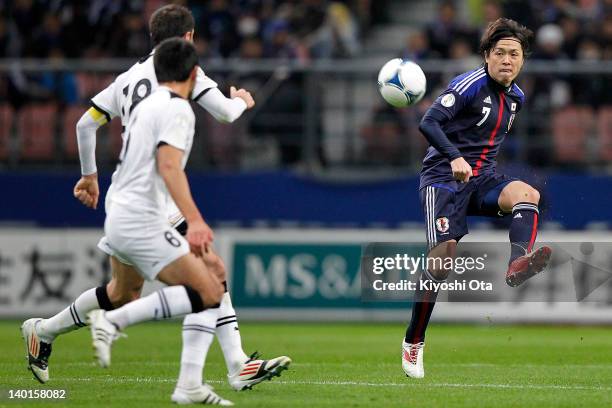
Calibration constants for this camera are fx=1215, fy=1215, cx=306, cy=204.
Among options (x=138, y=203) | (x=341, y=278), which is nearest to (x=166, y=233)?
(x=138, y=203)

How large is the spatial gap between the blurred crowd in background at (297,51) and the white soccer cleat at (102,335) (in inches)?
385

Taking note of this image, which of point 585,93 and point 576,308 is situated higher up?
point 585,93

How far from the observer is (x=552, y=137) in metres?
16.4

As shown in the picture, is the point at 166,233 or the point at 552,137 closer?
the point at 166,233

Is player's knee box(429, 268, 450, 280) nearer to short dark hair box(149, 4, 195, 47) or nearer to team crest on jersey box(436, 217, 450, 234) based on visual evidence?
team crest on jersey box(436, 217, 450, 234)

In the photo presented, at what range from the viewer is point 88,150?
870 centimetres

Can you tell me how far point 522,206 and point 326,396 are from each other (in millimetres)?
2196

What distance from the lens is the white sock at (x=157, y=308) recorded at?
6988 millimetres

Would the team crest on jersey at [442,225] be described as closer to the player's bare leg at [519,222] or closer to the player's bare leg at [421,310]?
the player's bare leg at [421,310]

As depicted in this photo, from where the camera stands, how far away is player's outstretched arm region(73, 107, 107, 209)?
338 inches

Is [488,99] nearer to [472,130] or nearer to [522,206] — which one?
[472,130]

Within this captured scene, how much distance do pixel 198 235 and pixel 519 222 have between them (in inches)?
120

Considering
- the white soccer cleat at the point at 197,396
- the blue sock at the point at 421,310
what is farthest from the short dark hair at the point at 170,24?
the blue sock at the point at 421,310

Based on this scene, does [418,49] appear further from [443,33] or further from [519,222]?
[519,222]
